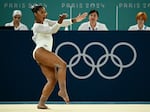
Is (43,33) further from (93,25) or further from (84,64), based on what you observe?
(93,25)

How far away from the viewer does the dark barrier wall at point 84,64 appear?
10.6m

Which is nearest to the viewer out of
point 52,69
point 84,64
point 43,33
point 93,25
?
point 43,33

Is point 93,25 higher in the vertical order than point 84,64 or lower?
higher

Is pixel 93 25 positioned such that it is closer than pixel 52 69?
No

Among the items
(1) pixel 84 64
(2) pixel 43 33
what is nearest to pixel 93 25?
(1) pixel 84 64

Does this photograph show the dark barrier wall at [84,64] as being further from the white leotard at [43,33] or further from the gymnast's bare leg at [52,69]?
the white leotard at [43,33]

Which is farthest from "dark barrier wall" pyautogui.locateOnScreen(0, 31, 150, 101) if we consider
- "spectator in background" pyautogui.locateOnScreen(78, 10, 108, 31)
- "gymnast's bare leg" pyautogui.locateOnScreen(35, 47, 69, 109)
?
"gymnast's bare leg" pyautogui.locateOnScreen(35, 47, 69, 109)

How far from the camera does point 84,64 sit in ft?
34.9

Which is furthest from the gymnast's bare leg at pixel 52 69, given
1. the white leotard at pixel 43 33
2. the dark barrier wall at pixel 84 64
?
the dark barrier wall at pixel 84 64

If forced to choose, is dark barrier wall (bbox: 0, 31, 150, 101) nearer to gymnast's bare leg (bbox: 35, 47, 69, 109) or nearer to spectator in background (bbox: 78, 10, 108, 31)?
spectator in background (bbox: 78, 10, 108, 31)

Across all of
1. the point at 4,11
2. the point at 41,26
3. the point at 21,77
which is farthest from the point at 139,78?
the point at 4,11

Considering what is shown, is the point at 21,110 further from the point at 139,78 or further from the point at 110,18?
the point at 110,18

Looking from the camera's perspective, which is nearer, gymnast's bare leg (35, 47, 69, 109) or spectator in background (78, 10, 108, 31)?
gymnast's bare leg (35, 47, 69, 109)

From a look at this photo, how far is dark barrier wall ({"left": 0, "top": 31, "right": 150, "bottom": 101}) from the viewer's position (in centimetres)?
1064
